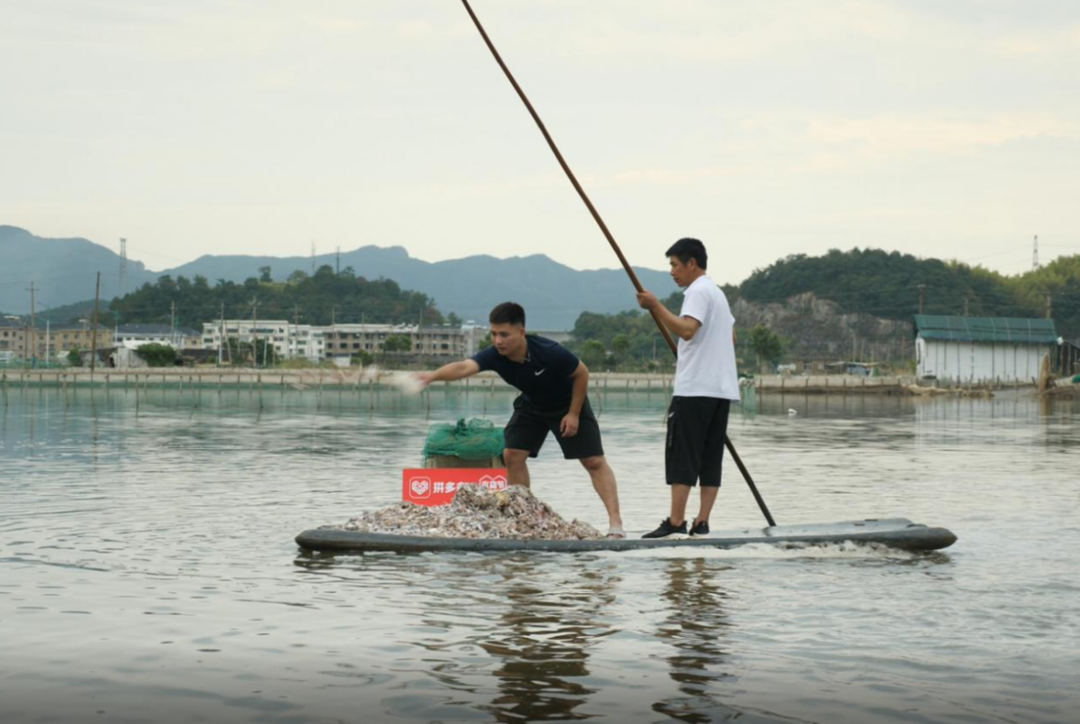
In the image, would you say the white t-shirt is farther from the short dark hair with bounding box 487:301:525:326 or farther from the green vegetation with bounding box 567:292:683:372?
the green vegetation with bounding box 567:292:683:372

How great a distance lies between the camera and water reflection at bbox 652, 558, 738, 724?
4.80m

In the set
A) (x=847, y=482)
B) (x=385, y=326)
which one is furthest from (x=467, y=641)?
(x=385, y=326)

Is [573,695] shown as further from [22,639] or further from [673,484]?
[673,484]

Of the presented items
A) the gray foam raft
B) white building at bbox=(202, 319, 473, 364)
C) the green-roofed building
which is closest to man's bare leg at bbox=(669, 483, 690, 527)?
the gray foam raft

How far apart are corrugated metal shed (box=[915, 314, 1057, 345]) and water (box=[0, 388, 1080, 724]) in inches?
3885

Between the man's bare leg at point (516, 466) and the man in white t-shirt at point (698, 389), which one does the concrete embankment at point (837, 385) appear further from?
the man in white t-shirt at point (698, 389)

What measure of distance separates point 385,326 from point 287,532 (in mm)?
179138

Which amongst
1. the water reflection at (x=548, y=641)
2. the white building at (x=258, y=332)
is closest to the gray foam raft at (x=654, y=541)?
the water reflection at (x=548, y=641)

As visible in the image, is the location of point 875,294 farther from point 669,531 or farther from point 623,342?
point 669,531

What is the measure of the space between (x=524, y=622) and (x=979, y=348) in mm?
108473

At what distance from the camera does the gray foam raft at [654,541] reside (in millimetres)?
8508

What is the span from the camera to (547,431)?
920 centimetres

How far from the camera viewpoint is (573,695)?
496 centimetres

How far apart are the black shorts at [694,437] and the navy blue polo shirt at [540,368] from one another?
830mm
